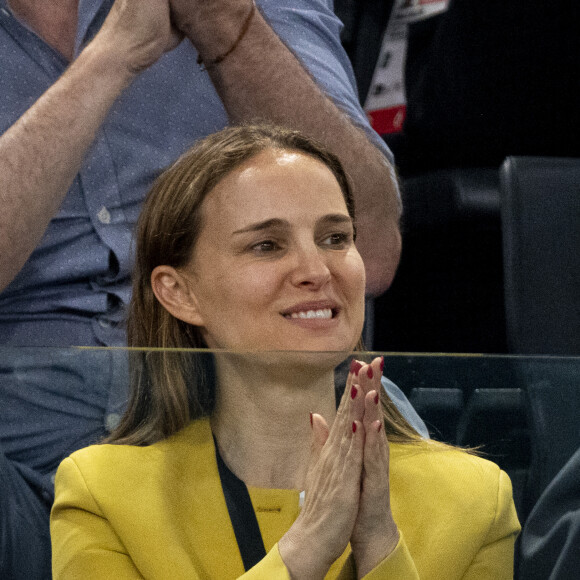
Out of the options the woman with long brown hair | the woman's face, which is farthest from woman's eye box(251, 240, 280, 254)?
the woman with long brown hair

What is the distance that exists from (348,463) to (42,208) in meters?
0.53

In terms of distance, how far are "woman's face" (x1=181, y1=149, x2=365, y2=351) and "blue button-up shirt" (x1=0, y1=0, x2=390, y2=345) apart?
0.23m

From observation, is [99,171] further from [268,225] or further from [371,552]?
[371,552]

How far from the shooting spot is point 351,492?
22.1 inches

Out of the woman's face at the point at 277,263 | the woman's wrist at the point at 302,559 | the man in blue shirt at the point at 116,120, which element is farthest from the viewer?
the man in blue shirt at the point at 116,120

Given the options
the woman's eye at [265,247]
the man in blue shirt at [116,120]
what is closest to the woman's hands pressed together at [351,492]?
the woman's eye at [265,247]

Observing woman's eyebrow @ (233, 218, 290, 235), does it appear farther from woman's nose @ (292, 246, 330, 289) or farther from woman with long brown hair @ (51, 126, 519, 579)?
woman with long brown hair @ (51, 126, 519, 579)

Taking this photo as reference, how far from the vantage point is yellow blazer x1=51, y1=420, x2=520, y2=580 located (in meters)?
0.57

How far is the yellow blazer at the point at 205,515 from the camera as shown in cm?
57

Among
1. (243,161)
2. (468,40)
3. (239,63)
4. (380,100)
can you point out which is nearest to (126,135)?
(239,63)

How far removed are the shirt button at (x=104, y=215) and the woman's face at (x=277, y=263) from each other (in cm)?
25

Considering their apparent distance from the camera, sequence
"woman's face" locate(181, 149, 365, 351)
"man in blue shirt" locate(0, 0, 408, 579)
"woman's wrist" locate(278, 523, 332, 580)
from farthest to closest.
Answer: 1. "man in blue shirt" locate(0, 0, 408, 579)
2. "woman's face" locate(181, 149, 365, 351)
3. "woman's wrist" locate(278, 523, 332, 580)

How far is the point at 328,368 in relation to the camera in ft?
1.89

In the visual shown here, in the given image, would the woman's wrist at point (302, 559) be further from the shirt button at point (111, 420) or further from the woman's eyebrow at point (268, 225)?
the woman's eyebrow at point (268, 225)
